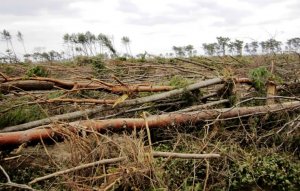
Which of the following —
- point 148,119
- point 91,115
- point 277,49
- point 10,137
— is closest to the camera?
point 10,137

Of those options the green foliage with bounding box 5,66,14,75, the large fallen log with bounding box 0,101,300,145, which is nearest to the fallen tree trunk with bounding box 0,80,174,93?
the large fallen log with bounding box 0,101,300,145

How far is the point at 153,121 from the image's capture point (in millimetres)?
5250

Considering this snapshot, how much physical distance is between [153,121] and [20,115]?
199cm

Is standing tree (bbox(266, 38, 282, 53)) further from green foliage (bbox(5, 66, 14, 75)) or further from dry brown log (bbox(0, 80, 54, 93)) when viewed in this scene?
green foliage (bbox(5, 66, 14, 75))

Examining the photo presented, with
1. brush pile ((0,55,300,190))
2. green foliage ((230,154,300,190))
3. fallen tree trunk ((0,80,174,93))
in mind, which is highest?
fallen tree trunk ((0,80,174,93))

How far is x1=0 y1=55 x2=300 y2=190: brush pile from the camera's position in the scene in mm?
4121

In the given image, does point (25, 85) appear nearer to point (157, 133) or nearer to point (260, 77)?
point (157, 133)

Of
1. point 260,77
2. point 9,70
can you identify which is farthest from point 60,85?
point 9,70

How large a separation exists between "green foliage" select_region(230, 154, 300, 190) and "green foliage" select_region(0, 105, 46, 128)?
10.0ft

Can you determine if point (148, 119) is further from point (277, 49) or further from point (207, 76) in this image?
point (277, 49)

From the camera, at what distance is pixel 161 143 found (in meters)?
5.53

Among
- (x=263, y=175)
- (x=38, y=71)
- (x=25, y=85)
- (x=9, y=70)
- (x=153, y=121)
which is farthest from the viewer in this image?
(x=9, y=70)

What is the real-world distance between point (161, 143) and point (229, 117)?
1.08 metres

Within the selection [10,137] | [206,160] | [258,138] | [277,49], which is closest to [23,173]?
[10,137]
